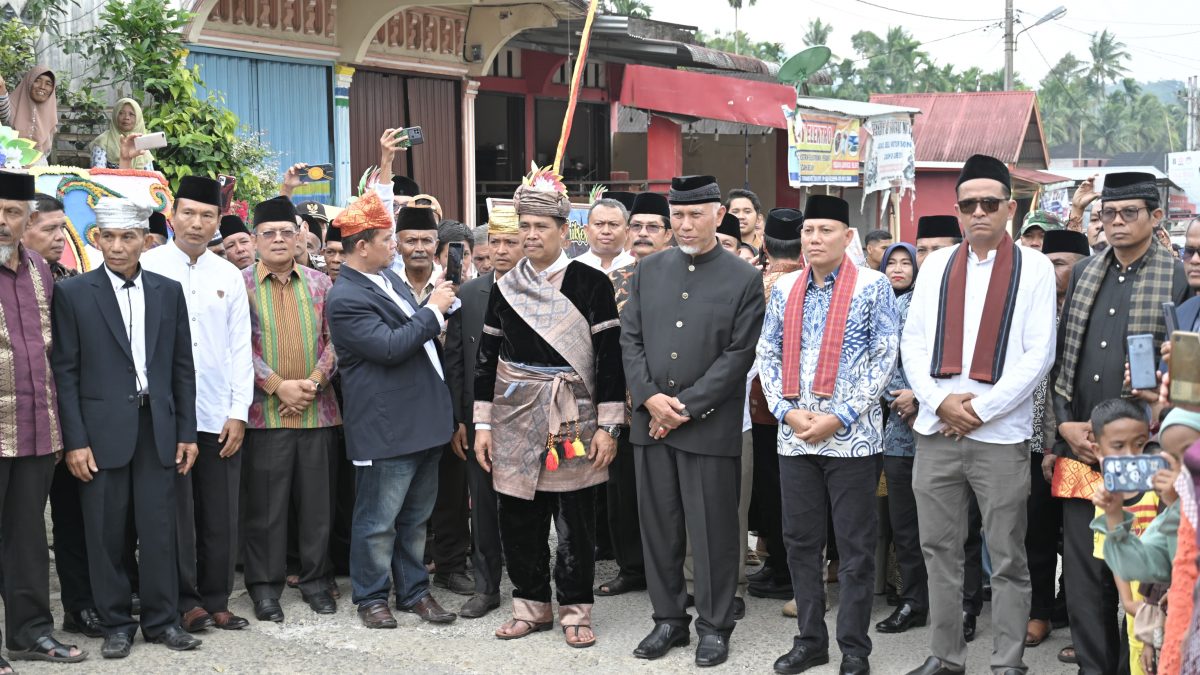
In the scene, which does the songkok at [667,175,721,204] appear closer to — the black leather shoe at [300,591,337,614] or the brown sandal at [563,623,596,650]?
the brown sandal at [563,623,596,650]

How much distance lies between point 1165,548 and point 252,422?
441cm

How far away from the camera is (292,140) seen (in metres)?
12.3

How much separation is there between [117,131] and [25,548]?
4792 mm

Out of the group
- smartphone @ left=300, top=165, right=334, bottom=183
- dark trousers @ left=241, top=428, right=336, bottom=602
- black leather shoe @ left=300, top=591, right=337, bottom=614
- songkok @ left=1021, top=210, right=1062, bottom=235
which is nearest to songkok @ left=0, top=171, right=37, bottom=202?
dark trousers @ left=241, top=428, right=336, bottom=602

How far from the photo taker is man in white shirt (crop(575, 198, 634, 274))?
23.6ft

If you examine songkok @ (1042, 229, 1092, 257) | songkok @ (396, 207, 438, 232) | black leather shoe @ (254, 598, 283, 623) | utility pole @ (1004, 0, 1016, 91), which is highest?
utility pole @ (1004, 0, 1016, 91)

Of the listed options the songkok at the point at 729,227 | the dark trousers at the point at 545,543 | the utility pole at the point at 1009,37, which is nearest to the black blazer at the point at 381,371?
the dark trousers at the point at 545,543

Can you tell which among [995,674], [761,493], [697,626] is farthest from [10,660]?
[995,674]

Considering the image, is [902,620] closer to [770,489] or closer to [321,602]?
[770,489]

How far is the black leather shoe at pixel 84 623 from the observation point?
19.5ft

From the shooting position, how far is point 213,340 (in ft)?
20.3

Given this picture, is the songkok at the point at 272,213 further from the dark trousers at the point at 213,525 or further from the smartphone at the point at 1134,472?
the smartphone at the point at 1134,472

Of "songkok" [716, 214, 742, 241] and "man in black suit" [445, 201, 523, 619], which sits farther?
"songkok" [716, 214, 742, 241]

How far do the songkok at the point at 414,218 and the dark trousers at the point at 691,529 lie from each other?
1736 mm
